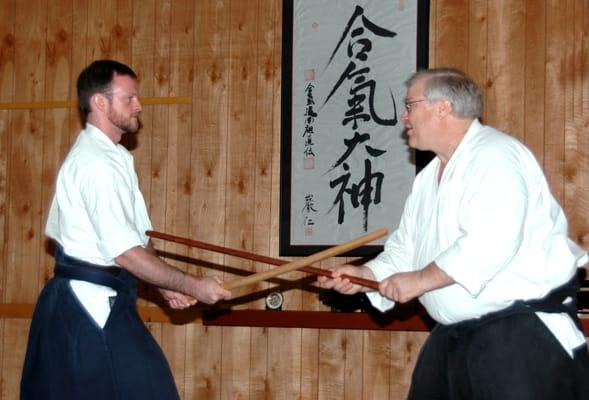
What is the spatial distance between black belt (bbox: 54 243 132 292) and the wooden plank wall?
73.6 inches

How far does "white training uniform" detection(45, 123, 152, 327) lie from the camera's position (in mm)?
3604

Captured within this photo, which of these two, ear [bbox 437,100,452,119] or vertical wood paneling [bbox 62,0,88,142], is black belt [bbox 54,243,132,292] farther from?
vertical wood paneling [bbox 62,0,88,142]

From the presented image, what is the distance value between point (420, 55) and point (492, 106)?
1.57 feet

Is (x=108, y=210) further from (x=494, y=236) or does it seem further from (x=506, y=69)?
(x=506, y=69)

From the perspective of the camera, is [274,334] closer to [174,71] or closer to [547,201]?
[174,71]

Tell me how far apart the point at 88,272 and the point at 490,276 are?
1499mm

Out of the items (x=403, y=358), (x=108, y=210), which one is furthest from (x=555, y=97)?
(x=108, y=210)

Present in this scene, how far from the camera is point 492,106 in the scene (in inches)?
203

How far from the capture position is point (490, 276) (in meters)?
3.13

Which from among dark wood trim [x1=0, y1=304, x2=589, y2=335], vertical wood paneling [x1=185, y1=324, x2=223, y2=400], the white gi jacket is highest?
the white gi jacket

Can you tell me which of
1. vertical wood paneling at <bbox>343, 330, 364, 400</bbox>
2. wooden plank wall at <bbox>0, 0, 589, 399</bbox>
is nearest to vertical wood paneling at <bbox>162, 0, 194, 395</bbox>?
wooden plank wall at <bbox>0, 0, 589, 399</bbox>

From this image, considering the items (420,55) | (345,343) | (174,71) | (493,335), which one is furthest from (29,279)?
(493,335)

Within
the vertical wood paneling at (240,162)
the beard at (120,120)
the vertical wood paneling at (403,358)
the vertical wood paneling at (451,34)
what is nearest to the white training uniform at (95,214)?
the beard at (120,120)

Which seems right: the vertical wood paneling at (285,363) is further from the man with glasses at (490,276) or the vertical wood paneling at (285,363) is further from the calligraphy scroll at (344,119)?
the man with glasses at (490,276)
